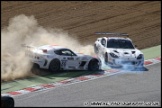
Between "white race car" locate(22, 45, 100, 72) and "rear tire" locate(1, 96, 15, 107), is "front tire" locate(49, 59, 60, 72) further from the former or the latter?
"rear tire" locate(1, 96, 15, 107)

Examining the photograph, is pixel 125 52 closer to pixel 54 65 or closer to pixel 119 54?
pixel 119 54

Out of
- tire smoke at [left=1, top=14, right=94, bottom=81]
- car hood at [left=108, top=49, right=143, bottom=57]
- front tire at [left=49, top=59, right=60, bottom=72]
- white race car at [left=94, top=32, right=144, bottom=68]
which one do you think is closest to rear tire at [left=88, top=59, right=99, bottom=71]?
white race car at [left=94, top=32, right=144, bottom=68]

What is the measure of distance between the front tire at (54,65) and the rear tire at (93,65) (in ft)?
5.39

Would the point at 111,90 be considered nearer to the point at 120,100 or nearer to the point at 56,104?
the point at 120,100

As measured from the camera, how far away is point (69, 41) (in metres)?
24.8

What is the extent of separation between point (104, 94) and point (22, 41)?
901 centimetres

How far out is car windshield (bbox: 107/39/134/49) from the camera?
21859mm

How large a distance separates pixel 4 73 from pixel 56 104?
418cm

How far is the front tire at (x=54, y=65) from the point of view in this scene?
19.4 meters

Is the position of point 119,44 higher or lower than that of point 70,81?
higher

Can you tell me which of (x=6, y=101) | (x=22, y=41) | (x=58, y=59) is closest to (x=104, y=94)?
(x=58, y=59)

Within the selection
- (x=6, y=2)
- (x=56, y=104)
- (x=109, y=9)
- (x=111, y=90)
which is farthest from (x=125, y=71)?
(x=6, y=2)

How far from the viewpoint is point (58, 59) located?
19484 millimetres

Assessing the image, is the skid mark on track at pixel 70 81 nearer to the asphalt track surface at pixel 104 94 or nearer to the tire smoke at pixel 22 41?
the asphalt track surface at pixel 104 94
